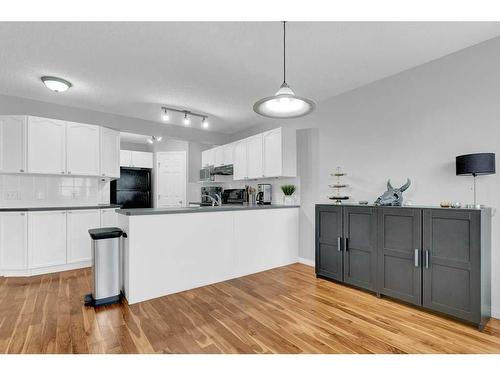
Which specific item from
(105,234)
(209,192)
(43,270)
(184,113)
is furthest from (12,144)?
(209,192)

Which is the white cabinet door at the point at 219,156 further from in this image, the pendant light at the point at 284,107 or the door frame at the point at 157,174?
the pendant light at the point at 284,107

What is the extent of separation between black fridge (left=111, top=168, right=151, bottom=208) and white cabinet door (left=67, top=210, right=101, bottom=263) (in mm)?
1995

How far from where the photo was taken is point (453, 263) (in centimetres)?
232

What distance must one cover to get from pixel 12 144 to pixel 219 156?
3413 millimetres

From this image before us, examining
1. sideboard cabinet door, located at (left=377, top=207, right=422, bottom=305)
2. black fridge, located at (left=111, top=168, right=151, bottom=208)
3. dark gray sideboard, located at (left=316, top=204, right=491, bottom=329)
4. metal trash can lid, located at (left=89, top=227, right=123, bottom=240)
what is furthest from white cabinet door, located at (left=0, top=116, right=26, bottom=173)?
sideboard cabinet door, located at (left=377, top=207, right=422, bottom=305)

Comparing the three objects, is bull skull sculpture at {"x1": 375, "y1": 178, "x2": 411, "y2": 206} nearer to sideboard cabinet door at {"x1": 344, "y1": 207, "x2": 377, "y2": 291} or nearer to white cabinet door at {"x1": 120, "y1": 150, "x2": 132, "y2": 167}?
sideboard cabinet door at {"x1": 344, "y1": 207, "x2": 377, "y2": 291}

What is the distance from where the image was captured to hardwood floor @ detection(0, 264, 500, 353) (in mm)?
1895

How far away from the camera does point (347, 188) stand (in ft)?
12.0

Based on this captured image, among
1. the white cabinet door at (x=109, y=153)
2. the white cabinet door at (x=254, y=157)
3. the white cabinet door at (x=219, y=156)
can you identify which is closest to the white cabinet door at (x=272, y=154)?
the white cabinet door at (x=254, y=157)

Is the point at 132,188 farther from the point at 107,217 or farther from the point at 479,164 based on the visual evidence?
the point at 479,164

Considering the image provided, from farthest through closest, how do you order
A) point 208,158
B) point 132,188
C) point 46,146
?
point 132,188 < point 208,158 < point 46,146

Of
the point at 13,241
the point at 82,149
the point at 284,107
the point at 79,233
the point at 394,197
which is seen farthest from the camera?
the point at 82,149

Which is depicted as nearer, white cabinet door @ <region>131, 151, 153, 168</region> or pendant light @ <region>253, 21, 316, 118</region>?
pendant light @ <region>253, 21, 316, 118</region>
